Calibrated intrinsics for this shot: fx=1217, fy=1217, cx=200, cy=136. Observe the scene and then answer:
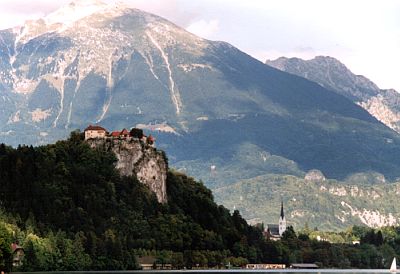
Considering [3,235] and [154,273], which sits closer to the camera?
[3,235]

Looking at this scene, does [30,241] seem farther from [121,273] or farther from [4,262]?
[4,262]

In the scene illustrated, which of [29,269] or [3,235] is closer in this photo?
[3,235]

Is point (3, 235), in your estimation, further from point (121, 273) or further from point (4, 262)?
point (121, 273)

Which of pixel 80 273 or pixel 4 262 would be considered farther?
pixel 80 273

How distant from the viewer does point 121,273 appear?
196250mm

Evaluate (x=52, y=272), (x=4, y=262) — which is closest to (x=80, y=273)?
(x=52, y=272)

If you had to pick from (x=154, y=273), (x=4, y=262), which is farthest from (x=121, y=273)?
(x=4, y=262)

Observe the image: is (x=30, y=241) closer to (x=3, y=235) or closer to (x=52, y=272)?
(x=52, y=272)

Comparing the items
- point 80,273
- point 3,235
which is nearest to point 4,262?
point 3,235

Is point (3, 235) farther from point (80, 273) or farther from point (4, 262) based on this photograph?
point (80, 273)

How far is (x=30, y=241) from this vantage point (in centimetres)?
19575

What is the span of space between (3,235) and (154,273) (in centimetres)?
4936

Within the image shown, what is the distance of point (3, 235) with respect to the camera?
505ft

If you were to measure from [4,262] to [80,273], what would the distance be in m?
36.8
